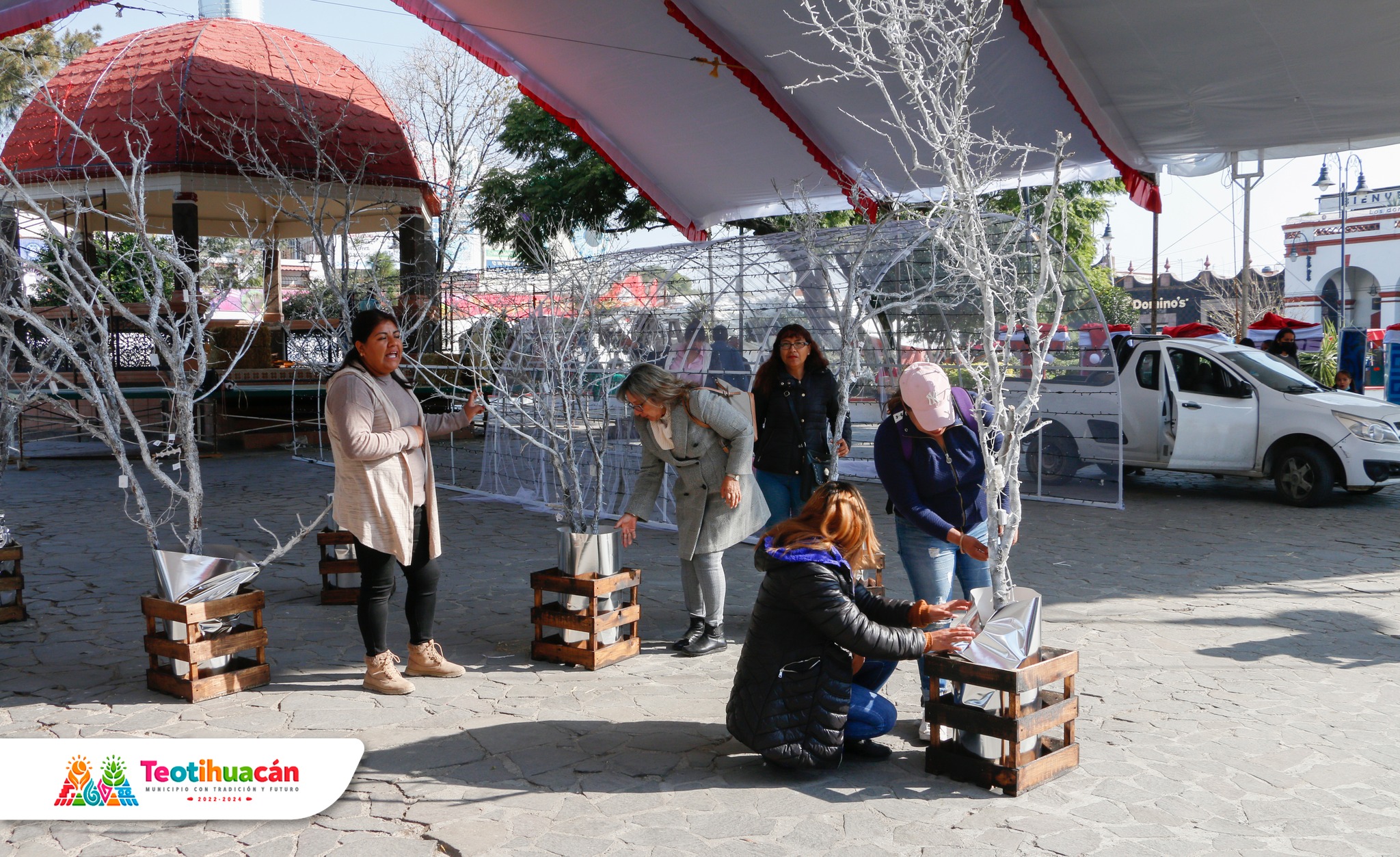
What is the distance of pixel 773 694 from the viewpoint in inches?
147

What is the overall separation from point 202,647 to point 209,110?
46.4ft

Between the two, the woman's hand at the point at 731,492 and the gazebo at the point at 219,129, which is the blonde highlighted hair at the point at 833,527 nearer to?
the woman's hand at the point at 731,492

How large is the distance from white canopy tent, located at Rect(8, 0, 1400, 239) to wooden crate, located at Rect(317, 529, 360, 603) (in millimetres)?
4706

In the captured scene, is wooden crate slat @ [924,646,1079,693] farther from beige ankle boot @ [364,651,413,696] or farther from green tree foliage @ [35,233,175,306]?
green tree foliage @ [35,233,175,306]

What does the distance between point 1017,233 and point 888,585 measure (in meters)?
3.73

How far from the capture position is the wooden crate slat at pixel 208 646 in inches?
183

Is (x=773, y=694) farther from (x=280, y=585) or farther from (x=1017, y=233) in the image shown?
(x=1017, y=233)

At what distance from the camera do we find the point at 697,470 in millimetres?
5301

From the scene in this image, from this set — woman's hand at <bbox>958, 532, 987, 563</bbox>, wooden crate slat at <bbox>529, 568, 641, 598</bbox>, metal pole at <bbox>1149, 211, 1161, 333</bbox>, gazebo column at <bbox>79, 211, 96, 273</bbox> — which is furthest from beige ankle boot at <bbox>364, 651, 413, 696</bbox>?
metal pole at <bbox>1149, 211, 1161, 333</bbox>

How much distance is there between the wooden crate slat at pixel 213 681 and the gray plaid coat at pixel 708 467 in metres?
1.93

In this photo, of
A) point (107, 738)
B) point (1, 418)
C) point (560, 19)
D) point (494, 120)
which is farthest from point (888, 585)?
point (494, 120)

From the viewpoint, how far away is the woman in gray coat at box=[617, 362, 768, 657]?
5.19m

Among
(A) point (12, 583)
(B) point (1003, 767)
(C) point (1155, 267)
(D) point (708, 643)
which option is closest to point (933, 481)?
(B) point (1003, 767)

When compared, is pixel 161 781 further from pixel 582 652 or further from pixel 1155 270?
pixel 1155 270
